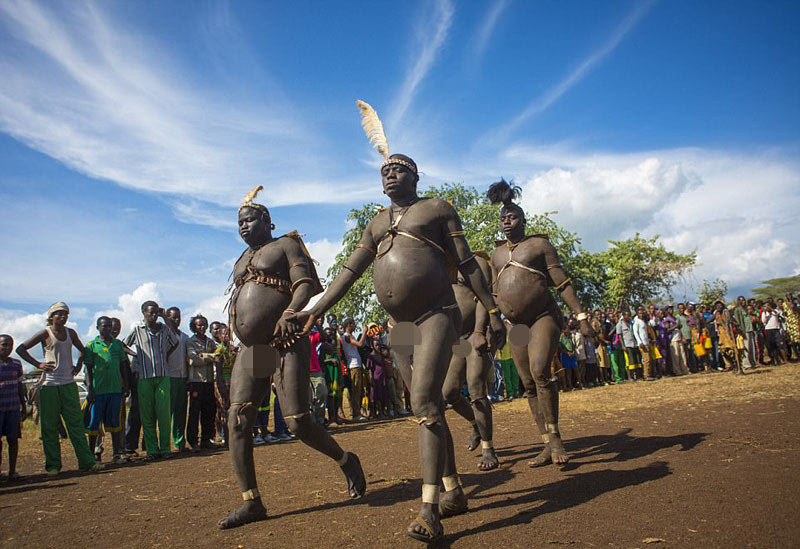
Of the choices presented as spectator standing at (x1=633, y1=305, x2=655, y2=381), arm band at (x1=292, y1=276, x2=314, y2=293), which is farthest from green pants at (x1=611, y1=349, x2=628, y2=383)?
arm band at (x1=292, y1=276, x2=314, y2=293)

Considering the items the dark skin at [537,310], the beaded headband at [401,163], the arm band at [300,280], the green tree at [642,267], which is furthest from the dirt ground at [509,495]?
the green tree at [642,267]

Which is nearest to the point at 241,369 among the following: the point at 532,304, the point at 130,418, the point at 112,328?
the point at 532,304

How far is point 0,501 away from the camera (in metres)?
6.04

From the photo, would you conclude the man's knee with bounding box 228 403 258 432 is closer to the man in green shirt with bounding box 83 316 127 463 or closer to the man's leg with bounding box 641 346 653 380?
the man in green shirt with bounding box 83 316 127 463

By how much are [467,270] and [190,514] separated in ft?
10.9

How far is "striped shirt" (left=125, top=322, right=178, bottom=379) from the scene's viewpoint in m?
8.93

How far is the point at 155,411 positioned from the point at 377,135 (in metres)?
6.86

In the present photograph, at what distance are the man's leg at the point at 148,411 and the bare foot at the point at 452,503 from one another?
6.64m

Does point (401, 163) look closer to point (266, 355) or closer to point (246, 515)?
point (266, 355)

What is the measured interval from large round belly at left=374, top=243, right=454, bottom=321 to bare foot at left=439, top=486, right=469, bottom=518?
1304mm

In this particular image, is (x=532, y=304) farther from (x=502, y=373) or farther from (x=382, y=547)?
(x=502, y=373)

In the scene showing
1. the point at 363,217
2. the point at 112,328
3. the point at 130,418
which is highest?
the point at 363,217

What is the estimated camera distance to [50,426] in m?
7.72

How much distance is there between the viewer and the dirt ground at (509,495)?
3.40 meters
